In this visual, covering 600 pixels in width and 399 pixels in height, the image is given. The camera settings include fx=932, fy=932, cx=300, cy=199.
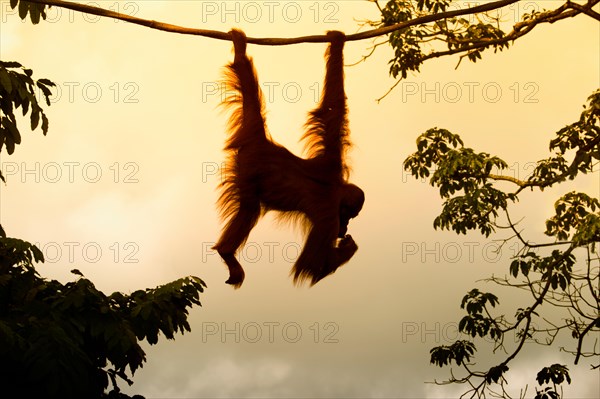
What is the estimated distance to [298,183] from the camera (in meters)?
4.41

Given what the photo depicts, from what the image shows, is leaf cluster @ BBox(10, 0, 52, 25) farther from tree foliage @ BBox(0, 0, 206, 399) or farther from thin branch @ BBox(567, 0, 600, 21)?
thin branch @ BBox(567, 0, 600, 21)

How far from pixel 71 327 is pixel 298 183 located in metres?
1.50

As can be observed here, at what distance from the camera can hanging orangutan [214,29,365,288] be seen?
14.2 ft

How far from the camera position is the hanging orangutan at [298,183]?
4332mm

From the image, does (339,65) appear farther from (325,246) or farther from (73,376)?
(73,376)

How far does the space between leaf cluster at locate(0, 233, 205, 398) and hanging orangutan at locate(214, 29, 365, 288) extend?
1.01m

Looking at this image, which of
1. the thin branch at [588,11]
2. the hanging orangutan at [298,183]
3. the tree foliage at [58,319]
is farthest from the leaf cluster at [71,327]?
the thin branch at [588,11]

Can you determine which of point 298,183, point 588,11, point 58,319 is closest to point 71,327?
point 58,319

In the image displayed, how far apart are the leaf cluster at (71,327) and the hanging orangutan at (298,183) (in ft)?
3.33

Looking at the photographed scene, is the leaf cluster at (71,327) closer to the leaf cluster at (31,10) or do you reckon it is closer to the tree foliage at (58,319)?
the tree foliage at (58,319)

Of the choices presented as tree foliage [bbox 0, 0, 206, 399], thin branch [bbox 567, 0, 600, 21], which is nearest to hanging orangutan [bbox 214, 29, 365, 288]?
tree foliage [bbox 0, 0, 206, 399]

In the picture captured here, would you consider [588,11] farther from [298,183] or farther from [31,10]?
[31,10]

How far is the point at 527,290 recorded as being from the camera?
23.2 ft

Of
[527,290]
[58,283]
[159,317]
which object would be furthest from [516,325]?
[58,283]
